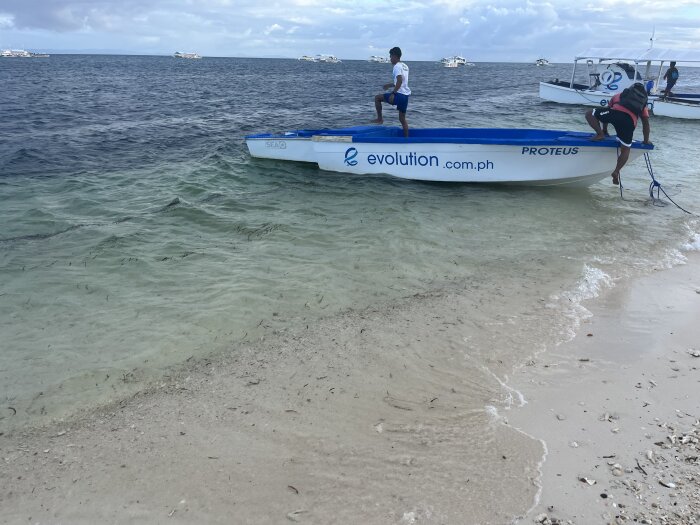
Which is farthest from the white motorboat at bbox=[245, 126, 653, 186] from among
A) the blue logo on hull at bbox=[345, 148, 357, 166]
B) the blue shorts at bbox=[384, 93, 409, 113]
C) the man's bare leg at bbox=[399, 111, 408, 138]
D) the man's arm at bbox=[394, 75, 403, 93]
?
the man's arm at bbox=[394, 75, 403, 93]

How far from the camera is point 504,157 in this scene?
35.4 ft

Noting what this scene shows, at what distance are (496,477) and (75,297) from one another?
5.59 m

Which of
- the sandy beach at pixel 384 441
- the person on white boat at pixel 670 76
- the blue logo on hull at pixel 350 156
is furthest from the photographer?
the person on white boat at pixel 670 76

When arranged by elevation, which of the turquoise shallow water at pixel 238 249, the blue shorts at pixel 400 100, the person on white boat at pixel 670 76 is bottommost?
the turquoise shallow water at pixel 238 249

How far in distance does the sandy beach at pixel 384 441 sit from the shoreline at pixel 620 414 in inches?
0.6

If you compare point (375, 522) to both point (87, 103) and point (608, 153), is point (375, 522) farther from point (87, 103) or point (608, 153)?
point (87, 103)

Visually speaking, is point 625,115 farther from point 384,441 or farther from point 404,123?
point 384,441

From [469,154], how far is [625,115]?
3024 mm

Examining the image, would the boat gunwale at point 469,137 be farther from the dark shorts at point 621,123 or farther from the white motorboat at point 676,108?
the white motorboat at point 676,108

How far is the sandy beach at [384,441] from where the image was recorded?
10.8ft

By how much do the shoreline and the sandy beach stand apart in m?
0.01

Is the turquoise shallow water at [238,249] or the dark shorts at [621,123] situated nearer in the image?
the turquoise shallow water at [238,249]

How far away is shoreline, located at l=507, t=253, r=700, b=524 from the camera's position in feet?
10.5

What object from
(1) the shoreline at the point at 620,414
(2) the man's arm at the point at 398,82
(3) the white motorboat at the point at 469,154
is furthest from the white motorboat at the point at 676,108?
(1) the shoreline at the point at 620,414
